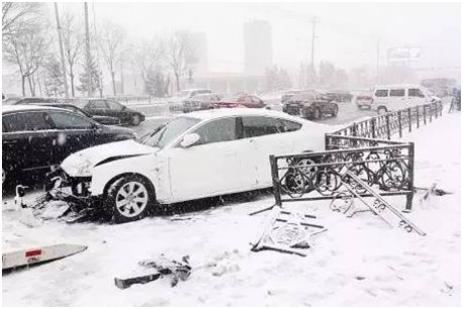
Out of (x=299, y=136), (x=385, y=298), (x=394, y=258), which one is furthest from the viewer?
(x=299, y=136)

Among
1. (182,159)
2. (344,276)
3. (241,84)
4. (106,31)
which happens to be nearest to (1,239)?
(182,159)

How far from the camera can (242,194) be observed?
8.93 metres

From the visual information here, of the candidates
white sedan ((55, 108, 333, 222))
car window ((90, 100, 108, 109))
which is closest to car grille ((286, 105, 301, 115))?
car window ((90, 100, 108, 109))

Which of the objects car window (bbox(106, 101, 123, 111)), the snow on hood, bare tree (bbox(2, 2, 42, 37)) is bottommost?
car window (bbox(106, 101, 123, 111))

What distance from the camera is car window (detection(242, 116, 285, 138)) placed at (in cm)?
845

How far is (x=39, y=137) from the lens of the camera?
379 inches

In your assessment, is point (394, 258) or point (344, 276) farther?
point (394, 258)

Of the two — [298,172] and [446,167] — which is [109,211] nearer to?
[298,172]

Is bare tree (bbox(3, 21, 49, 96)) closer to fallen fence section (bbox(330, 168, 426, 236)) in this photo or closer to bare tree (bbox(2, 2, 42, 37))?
bare tree (bbox(2, 2, 42, 37))

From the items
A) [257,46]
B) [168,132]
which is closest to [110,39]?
[257,46]

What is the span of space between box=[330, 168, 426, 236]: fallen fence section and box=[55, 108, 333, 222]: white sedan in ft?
4.54

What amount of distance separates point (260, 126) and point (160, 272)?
3948mm

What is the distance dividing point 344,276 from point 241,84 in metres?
111

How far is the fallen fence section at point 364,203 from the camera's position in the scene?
6402mm
